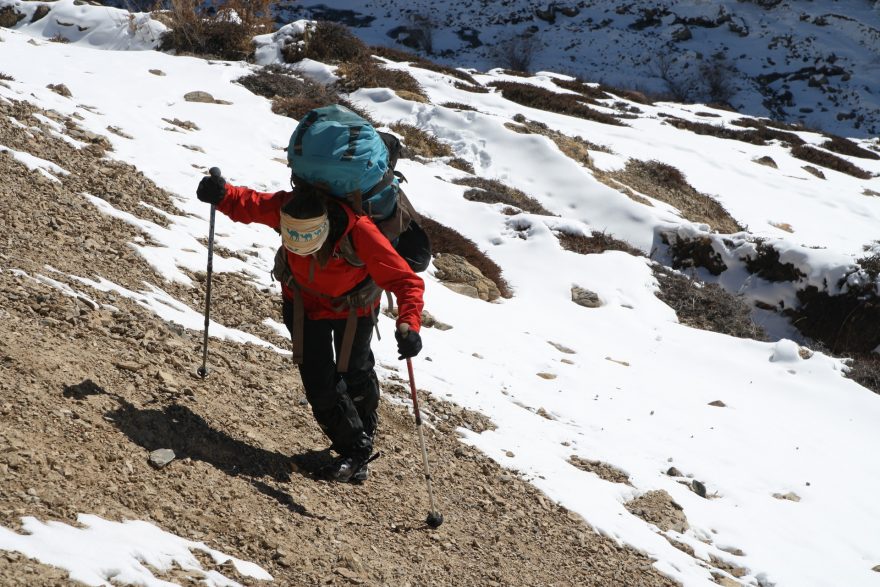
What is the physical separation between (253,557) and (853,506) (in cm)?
593

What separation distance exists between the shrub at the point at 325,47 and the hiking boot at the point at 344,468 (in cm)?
1889

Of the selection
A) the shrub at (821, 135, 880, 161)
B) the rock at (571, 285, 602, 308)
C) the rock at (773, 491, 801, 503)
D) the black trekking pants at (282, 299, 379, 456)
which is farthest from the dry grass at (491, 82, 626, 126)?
the black trekking pants at (282, 299, 379, 456)

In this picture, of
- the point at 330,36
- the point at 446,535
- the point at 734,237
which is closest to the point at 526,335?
the point at 446,535

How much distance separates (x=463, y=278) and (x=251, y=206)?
6373mm

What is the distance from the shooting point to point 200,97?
14.4 m

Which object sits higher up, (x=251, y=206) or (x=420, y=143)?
(x=251, y=206)

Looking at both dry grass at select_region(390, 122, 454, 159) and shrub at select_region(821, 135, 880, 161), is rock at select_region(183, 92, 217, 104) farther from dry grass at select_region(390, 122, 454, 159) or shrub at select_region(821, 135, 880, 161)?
shrub at select_region(821, 135, 880, 161)

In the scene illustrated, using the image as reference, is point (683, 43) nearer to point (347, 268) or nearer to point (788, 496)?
point (788, 496)

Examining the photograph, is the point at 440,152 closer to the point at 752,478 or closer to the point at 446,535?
the point at 752,478

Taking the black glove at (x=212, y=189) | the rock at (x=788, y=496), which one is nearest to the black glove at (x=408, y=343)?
the black glove at (x=212, y=189)

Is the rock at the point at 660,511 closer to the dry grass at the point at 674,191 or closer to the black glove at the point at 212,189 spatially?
the black glove at the point at 212,189

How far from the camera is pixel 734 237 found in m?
14.1

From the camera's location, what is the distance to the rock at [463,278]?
10134mm

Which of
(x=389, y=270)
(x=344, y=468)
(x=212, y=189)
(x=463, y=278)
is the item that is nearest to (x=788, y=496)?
(x=344, y=468)
